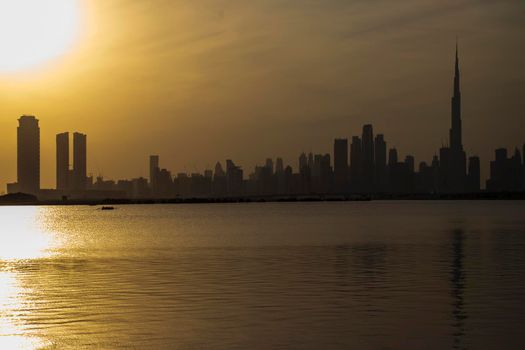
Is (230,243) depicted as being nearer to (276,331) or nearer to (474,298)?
(474,298)

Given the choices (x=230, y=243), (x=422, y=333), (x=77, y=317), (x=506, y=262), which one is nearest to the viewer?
(x=422, y=333)

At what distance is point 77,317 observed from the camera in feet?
114

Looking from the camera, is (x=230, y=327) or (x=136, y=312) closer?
(x=230, y=327)

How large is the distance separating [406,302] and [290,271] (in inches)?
683

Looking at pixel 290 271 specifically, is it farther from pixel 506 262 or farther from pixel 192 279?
→ pixel 506 262

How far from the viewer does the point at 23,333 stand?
30.5m

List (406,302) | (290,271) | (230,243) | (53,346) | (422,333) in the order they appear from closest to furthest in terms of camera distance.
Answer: (53,346)
(422,333)
(406,302)
(290,271)
(230,243)

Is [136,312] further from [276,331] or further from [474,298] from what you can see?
[474,298]

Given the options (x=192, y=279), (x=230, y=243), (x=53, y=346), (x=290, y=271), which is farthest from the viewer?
(x=230, y=243)

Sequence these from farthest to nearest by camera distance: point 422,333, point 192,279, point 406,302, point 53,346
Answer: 1. point 192,279
2. point 406,302
3. point 422,333
4. point 53,346

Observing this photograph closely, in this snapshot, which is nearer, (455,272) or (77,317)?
(77,317)

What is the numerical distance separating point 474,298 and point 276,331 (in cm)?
1332

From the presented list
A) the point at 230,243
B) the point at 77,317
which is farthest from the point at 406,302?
the point at 230,243

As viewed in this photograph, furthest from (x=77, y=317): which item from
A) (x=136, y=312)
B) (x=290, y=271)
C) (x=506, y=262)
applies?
(x=506, y=262)
